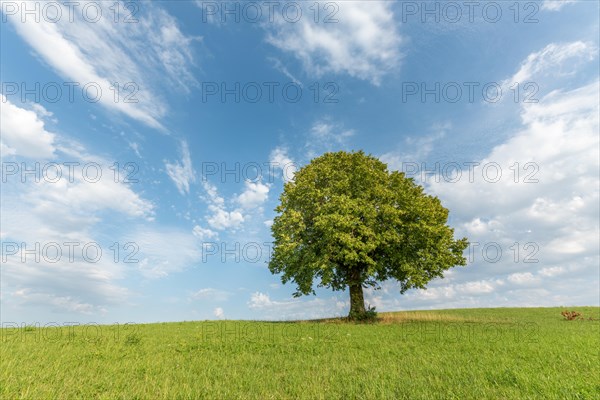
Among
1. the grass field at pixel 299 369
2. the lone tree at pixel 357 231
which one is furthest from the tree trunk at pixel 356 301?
the grass field at pixel 299 369

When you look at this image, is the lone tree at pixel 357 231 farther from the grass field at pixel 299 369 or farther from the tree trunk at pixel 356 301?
the grass field at pixel 299 369

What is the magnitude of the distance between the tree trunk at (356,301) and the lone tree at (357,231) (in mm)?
94

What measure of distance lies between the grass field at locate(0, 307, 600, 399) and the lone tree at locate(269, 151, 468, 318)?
47.4ft

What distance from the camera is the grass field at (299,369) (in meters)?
8.78

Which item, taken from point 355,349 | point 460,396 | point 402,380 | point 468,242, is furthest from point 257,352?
point 468,242

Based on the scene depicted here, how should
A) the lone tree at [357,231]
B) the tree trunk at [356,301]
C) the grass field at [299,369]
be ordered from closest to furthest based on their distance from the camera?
the grass field at [299,369] → the lone tree at [357,231] → the tree trunk at [356,301]

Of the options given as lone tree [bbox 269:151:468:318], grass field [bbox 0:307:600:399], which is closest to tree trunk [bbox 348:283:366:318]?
lone tree [bbox 269:151:468:318]

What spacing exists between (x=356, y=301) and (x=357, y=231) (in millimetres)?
7515

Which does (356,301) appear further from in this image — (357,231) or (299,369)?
(299,369)

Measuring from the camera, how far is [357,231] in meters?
32.2

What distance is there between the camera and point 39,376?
10203mm

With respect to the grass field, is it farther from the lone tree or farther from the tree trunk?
the tree trunk

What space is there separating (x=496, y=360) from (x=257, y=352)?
9033mm

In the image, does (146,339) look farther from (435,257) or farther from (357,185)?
(435,257)
